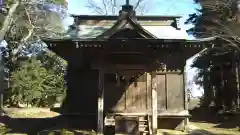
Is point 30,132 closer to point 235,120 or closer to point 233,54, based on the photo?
point 235,120

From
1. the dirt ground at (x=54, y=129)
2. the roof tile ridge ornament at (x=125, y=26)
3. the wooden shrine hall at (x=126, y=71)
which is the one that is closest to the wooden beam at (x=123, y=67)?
the wooden shrine hall at (x=126, y=71)

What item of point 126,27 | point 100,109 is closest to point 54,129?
point 100,109

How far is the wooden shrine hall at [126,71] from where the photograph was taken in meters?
12.6

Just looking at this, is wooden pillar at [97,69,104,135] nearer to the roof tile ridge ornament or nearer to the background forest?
the roof tile ridge ornament

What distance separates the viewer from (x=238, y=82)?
23.5 m

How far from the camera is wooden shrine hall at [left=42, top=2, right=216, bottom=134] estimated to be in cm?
1256

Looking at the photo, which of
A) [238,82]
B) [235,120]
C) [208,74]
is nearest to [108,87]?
[235,120]

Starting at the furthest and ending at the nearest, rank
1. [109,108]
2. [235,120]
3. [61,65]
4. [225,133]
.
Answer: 1. [61,65]
2. [235,120]
3. [225,133]
4. [109,108]

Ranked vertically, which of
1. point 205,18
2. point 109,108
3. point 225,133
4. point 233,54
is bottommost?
point 225,133

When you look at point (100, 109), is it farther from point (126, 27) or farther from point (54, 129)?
point (126, 27)

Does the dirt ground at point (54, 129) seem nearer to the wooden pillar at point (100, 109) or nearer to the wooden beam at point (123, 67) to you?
the wooden pillar at point (100, 109)

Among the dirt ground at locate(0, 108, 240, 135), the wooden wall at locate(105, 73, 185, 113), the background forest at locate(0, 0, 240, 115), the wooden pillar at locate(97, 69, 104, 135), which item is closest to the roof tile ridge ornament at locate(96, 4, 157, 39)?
the wooden pillar at locate(97, 69, 104, 135)

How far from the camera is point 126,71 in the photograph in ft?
44.8

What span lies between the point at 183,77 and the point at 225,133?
4504 mm
